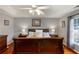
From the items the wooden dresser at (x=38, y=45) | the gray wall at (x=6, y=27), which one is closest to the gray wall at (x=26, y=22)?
the gray wall at (x=6, y=27)

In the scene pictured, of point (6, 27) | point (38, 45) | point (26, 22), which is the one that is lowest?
point (38, 45)

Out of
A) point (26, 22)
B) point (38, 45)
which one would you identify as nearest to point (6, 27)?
point (26, 22)

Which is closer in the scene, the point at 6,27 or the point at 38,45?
the point at 6,27

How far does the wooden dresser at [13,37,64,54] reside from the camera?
3523 millimetres

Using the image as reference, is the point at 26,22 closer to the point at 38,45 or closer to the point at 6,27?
the point at 6,27

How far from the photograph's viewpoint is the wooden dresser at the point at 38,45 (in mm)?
3523

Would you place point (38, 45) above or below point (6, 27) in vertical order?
below

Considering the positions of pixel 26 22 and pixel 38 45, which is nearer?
pixel 26 22

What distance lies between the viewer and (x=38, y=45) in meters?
3.56

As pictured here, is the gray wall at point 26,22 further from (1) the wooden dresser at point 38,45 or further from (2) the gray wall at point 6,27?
(1) the wooden dresser at point 38,45

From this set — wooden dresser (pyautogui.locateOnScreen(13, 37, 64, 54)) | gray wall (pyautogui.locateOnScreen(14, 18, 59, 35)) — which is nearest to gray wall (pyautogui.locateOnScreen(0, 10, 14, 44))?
gray wall (pyautogui.locateOnScreen(14, 18, 59, 35))

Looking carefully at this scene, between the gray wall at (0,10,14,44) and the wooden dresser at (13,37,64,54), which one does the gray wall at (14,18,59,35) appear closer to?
the gray wall at (0,10,14,44)
